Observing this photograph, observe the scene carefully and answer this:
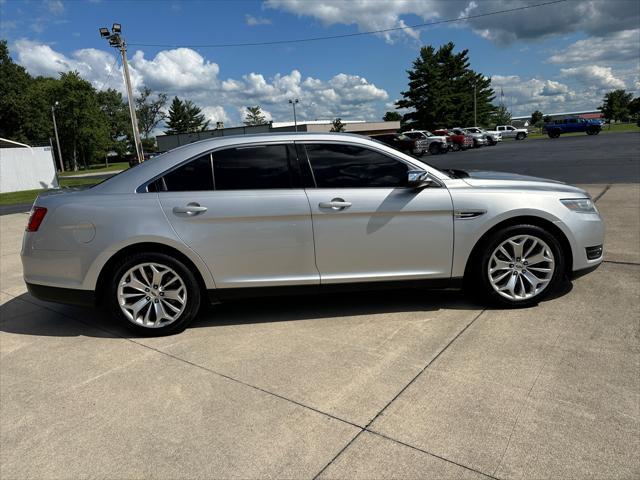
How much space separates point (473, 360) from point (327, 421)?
3.77 feet

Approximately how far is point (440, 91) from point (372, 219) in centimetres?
6999

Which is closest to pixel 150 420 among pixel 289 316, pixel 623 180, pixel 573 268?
pixel 289 316

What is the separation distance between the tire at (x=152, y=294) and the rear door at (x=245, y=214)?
248mm

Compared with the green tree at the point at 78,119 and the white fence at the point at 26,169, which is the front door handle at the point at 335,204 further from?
the green tree at the point at 78,119

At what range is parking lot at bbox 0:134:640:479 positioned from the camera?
228cm

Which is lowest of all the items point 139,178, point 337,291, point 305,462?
point 305,462

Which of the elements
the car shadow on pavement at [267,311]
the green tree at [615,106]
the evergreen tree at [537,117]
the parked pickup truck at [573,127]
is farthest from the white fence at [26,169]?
the evergreen tree at [537,117]

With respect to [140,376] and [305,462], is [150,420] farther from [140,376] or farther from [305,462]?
[305,462]

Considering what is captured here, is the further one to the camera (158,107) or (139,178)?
(158,107)

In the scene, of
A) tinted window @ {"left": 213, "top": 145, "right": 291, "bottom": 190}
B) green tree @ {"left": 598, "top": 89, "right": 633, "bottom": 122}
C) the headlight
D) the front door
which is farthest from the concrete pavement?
green tree @ {"left": 598, "top": 89, "right": 633, "bottom": 122}

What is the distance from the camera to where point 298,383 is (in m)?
3.00

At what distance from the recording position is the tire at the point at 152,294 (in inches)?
147

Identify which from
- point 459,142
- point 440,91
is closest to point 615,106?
point 440,91

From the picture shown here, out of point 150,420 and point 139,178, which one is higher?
point 139,178
